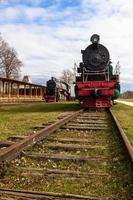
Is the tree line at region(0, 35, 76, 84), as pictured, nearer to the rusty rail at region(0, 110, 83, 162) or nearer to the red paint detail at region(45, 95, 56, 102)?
the red paint detail at region(45, 95, 56, 102)

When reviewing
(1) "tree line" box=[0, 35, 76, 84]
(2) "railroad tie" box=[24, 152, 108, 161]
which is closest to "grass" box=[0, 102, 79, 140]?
(2) "railroad tie" box=[24, 152, 108, 161]

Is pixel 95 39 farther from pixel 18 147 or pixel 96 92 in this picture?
pixel 18 147

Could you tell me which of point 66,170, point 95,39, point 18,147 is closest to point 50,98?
point 95,39

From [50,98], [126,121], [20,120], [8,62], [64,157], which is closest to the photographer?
[64,157]

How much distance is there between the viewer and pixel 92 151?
231 inches

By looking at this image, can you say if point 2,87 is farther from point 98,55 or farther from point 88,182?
point 88,182

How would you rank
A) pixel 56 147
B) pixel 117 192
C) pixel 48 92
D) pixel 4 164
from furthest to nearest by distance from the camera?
pixel 48 92 → pixel 56 147 → pixel 4 164 → pixel 117 192

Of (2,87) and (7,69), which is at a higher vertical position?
(7,69)

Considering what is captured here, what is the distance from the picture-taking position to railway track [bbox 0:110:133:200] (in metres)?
3.77

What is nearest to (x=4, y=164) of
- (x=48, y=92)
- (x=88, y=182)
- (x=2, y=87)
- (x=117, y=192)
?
(x=88, y=182)

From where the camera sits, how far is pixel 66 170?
4582mm

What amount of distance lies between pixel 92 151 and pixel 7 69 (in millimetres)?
73944

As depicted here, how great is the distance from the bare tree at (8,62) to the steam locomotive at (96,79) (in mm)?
58896

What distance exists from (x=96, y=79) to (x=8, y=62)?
61.3m
